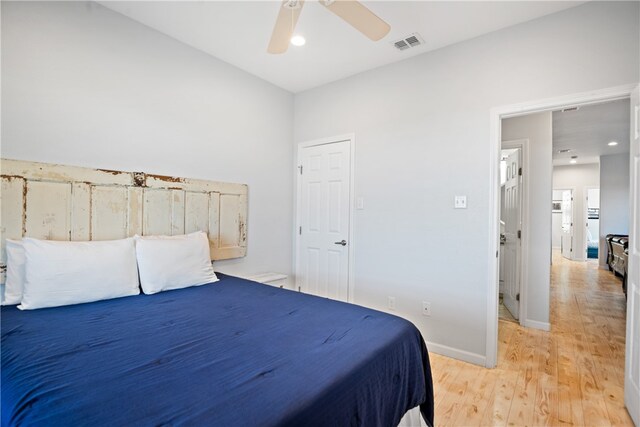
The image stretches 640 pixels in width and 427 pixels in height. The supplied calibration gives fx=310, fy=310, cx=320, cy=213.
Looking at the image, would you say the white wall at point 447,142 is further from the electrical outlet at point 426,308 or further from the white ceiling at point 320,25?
the white ceiling at point 320,25

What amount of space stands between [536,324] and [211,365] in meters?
3.62

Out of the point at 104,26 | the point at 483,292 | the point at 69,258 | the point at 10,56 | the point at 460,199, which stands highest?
the point at 104,26

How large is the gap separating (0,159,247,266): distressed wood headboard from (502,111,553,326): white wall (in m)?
3.23

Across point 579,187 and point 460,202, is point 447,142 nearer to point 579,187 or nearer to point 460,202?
point 460,202

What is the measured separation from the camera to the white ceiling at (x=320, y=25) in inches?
87.9

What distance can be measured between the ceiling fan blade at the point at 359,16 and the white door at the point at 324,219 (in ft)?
5.23

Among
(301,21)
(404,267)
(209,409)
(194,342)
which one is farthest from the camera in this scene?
(404,267)

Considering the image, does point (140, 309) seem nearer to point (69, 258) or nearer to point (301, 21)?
point (69, 258)

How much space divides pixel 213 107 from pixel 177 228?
1212 millimetres

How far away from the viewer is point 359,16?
5.62ft

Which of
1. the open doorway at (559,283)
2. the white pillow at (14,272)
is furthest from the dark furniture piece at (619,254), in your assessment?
the white pillow at (14,272)

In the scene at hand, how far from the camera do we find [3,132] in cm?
183

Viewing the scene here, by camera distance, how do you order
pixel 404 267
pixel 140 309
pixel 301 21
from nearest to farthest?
pixel 140 309, pixel 301 21, pixel 404 267

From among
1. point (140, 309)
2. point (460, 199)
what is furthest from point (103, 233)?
point (460, 199)
